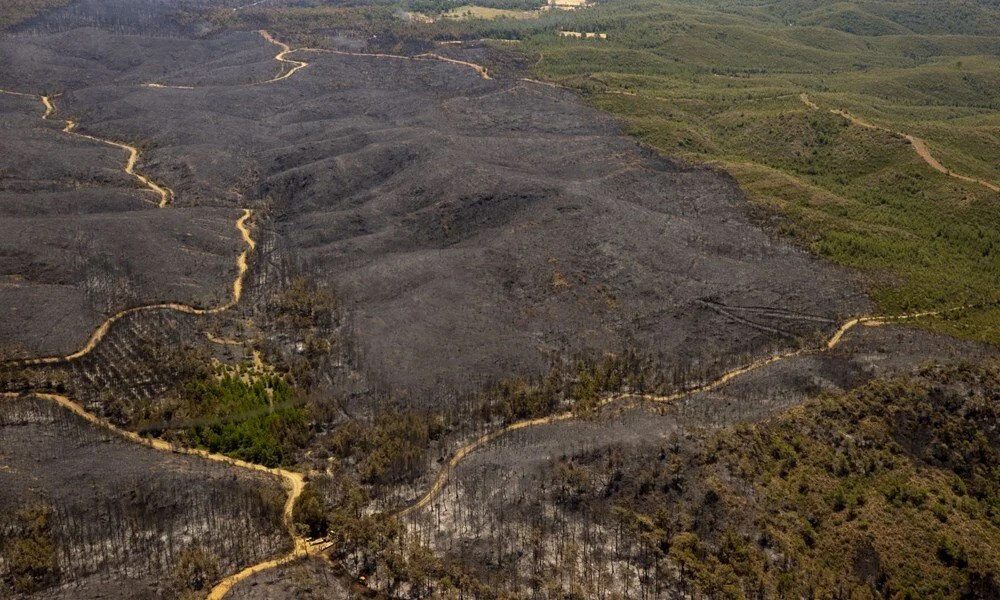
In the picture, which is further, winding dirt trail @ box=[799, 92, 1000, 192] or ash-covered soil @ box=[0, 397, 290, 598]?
winding dirt trail @ box=[799, 92, 1000, 192]

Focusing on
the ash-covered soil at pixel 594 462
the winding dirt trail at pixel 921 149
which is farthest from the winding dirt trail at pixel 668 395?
the winding dirt trail at pixel 921 149

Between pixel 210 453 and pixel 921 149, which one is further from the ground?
pixel 921 149

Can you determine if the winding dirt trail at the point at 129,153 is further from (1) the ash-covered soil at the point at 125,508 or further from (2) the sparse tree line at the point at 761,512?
(2) the sparse tree line at the point at 761,512

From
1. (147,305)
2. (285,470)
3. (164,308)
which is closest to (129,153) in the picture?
(147,305)

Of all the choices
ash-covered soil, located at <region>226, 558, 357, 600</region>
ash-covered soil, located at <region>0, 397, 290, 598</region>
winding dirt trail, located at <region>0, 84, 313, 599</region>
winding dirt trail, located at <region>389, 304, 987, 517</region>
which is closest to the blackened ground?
winding dirt trail, located at <region>389, 304, 987, 517</region>

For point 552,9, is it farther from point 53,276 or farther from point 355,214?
point 53,276

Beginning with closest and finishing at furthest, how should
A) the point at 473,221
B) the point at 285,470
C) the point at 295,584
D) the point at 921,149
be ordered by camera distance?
the point at 295,584 < the point at 285,470 < the point at 473,221 < the point at 921,149

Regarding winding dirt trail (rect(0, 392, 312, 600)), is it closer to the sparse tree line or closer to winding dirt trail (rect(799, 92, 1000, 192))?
the sparse tree line

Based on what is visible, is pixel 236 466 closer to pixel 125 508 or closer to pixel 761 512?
pixel 125 508
